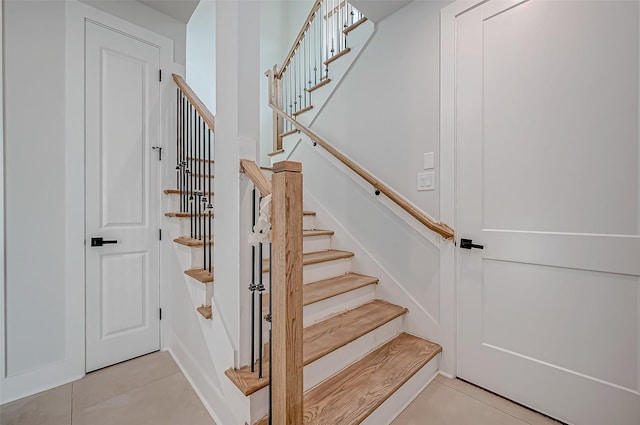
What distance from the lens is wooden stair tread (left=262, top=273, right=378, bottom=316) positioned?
176 centimetres

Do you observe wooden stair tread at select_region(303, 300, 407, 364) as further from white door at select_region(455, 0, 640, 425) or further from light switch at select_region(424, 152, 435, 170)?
light switch at select_region(424, 152, 435, 170)

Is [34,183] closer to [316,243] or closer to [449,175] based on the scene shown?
[316,243]

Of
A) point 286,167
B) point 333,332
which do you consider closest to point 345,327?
point 333,332

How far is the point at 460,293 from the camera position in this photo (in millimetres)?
1819

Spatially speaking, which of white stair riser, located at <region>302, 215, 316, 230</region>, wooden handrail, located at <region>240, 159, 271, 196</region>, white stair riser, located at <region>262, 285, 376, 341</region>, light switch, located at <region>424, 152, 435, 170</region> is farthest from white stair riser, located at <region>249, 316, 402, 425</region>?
white stair riser, located at <region>302, 215, 316, 230</region>

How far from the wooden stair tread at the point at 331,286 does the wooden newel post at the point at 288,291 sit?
1.88ft

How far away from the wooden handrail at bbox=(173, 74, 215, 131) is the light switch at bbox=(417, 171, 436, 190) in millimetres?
1422

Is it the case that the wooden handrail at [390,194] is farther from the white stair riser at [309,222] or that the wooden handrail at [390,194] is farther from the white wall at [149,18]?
the white wall at [149,18]

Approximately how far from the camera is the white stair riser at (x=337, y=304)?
176cm

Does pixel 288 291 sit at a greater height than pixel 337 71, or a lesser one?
lesser

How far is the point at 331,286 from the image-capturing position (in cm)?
204

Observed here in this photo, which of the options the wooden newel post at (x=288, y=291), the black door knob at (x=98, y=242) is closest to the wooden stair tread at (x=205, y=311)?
the wooden newel post at (x=288, y=291)

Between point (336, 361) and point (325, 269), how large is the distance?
768 millimetres

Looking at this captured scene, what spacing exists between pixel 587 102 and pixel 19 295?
3.27m
